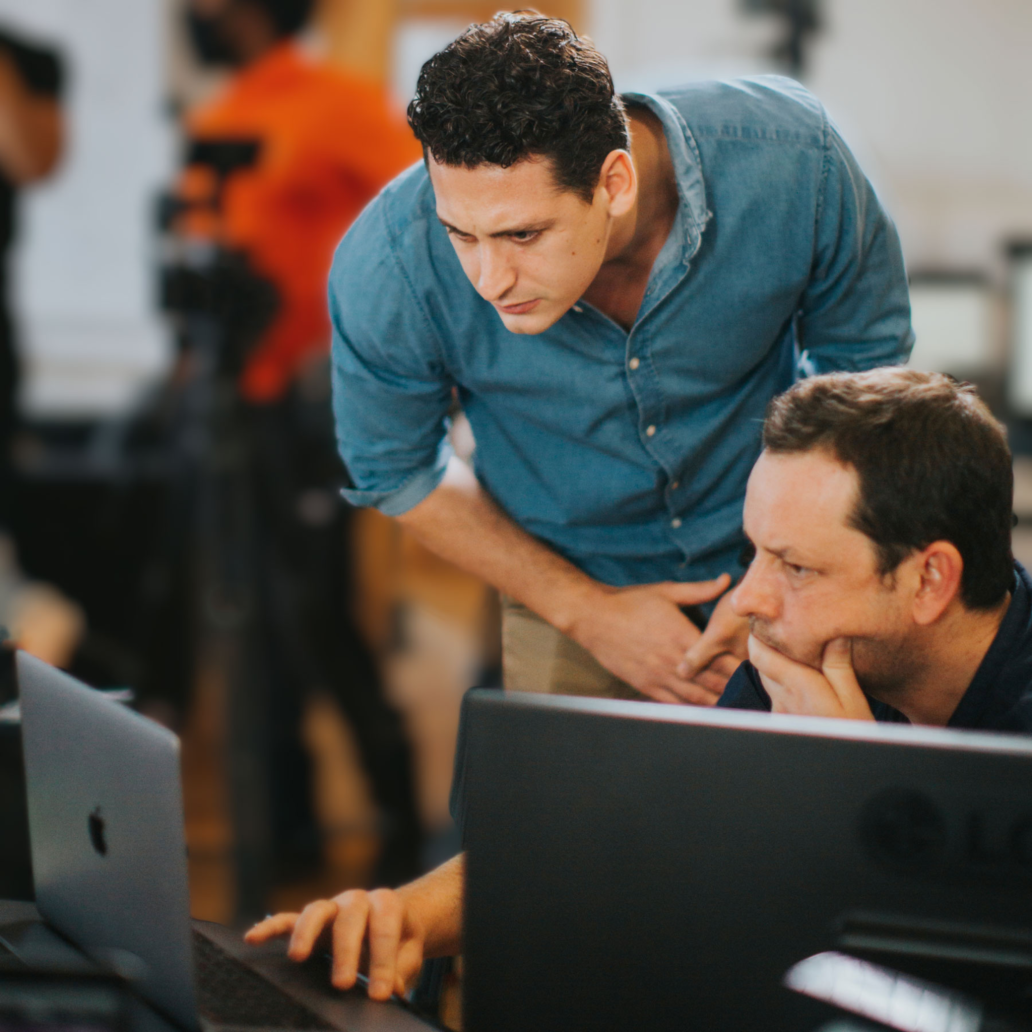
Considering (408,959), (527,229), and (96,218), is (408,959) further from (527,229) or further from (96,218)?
(96,218)

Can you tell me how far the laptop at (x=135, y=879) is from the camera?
729 millimetres

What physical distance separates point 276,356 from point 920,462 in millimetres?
1682

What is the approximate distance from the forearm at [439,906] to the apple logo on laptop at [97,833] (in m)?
0.28

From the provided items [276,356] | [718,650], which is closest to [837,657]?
[718,650]

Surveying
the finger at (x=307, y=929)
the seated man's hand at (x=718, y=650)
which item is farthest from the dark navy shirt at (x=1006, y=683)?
the finger at (x=307, y=929)

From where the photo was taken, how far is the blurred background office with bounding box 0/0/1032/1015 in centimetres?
225

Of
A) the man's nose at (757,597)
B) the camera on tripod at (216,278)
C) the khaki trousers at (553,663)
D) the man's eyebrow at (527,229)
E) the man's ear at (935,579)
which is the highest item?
the man's eyebrow at (527,229)

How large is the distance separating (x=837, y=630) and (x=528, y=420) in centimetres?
53

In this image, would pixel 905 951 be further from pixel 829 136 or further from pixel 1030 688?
pixel 829 136

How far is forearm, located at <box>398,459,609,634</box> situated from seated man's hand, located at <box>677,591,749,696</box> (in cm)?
17

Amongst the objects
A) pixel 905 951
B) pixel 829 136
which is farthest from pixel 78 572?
pixel 905 951

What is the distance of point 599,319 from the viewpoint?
1.39 meters

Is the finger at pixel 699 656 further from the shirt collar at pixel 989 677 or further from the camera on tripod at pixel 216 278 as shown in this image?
the camera on tripod at pixel 216 278

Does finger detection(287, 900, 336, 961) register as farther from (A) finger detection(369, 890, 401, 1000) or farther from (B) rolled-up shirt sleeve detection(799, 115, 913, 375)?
(B) rolled-up shirt sleeve detection(799, 115, 913, 375)
